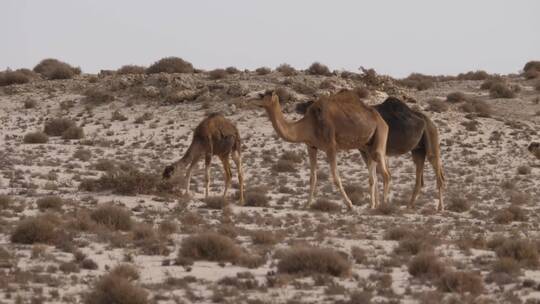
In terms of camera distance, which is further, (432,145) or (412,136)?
(432,145)

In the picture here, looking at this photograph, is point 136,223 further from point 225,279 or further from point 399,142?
point 399,142

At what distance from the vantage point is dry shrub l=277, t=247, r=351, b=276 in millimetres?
11734

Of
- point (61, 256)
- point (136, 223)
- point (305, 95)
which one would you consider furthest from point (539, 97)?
point (61, 256)

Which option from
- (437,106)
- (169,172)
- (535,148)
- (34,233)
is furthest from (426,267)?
(437,106)

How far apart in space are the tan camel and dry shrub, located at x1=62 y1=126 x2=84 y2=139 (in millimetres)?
16951

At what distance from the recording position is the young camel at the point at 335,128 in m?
18.8

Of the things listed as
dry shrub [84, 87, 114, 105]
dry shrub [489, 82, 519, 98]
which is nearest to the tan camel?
dry shrub [84, 87, 114, 105]

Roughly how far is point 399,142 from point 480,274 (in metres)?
8.21

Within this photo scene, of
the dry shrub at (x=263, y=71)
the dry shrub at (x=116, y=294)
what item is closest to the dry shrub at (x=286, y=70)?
the dry shrub at (x=263, y=71)

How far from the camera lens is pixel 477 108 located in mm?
40094

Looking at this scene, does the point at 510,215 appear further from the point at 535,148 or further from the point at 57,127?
the point at 57,127

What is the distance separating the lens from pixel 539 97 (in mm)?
44812

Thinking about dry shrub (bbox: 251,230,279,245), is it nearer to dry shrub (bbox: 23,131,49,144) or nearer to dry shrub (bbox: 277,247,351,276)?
dry shrub (bbox: 277,247,351,276)

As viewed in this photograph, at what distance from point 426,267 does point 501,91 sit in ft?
113
